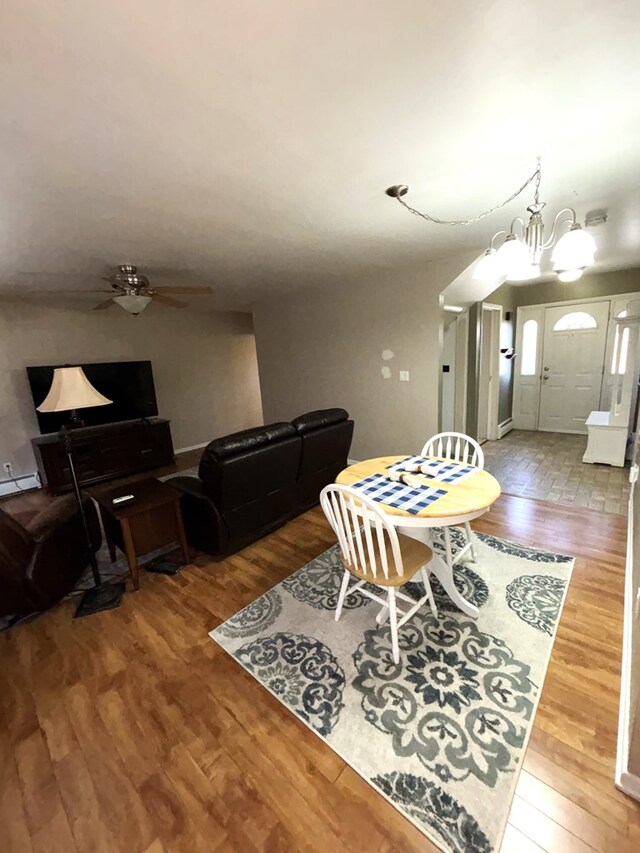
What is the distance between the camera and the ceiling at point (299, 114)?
0.94 meters

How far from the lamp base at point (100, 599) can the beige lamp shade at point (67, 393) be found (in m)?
1.21

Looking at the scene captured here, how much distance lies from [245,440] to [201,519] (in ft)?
2.29

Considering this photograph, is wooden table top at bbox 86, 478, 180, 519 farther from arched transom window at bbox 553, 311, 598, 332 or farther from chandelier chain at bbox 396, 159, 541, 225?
arched transom window at bbox 553, 311, 598, 332

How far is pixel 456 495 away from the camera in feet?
6.02

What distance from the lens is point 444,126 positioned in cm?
143

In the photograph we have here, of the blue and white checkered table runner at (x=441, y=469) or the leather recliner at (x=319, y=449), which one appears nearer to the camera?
the blue and white checkered table runner at (x=441, y=469)

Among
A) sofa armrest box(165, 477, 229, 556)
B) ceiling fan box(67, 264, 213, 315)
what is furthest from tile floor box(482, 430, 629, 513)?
ceiling fan box(67, 264, 213, 315)

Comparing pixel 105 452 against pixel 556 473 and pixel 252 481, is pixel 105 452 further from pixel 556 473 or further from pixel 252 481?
pixel 556 473

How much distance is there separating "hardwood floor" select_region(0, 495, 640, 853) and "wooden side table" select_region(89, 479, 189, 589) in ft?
1.30

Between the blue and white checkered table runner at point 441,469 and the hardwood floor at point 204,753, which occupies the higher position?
the blue and white checkered table runner at point 441,469

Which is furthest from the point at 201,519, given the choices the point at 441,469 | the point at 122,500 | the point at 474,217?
Answer: the point at 474,217

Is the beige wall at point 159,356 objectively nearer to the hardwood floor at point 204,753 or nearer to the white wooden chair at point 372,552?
the hardwood floor at point 204,753

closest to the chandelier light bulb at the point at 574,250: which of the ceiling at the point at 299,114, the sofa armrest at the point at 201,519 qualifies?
the ceiling at the point at 299,114

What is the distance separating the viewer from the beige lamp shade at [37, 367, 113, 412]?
Answer: 2.10 metres
